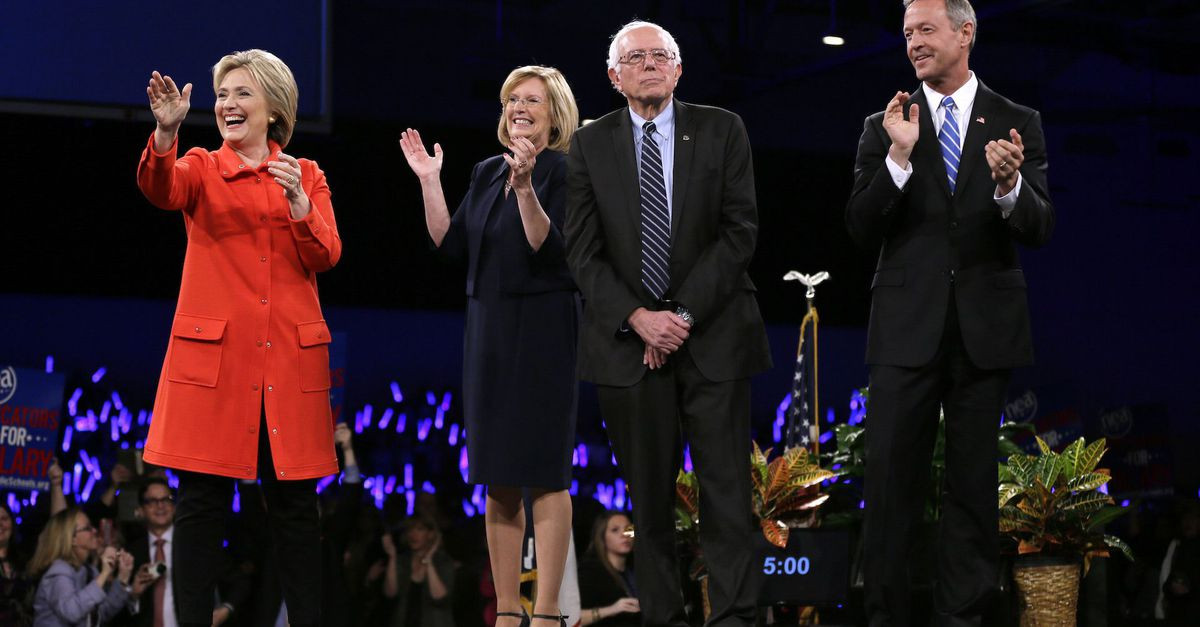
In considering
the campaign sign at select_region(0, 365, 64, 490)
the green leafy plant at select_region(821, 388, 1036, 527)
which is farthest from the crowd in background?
the green leafy plant at select_region(821, 388, 1036, 527)

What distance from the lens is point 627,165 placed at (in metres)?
2.76

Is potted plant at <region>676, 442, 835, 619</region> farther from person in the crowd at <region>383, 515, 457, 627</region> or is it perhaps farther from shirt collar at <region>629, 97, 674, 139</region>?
person in the crowd at <region>383, 515, 457, 627</region>

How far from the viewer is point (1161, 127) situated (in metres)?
11.6

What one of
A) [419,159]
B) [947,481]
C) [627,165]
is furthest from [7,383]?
[947,481]

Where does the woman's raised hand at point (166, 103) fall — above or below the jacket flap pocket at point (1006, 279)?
above

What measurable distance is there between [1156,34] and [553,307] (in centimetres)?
876

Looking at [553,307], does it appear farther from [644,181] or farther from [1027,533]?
[1027,533]

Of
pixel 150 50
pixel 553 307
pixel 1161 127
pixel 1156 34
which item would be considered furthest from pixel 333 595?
pixel 1161 127

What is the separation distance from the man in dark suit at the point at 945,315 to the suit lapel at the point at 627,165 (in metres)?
0.49

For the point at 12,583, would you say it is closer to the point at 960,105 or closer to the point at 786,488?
the point at 786,488

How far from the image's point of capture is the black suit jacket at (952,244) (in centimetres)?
279

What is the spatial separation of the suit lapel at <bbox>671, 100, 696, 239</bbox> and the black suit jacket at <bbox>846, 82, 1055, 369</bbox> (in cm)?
39

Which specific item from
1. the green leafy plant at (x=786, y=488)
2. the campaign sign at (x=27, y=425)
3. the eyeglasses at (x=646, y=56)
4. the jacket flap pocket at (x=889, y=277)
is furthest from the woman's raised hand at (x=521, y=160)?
the campaign sign at (x=27, y=425)

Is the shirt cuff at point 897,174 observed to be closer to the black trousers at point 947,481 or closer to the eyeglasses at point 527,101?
the black trousers at point 947,481
